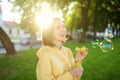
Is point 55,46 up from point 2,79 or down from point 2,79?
up

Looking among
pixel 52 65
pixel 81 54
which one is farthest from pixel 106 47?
pixel 52 65

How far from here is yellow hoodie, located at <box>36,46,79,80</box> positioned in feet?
12.8

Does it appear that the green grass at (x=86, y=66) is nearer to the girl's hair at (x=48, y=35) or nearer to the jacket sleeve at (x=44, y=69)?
the girl's hair at (x=48, y=35)

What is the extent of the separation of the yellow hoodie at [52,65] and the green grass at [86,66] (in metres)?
7.39

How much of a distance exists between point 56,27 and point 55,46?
0.81 ft

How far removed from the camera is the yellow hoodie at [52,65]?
12.8ft

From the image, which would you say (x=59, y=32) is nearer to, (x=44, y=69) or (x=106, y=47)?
(x=44, y=69)

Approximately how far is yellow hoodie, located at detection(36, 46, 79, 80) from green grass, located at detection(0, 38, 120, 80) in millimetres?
7393

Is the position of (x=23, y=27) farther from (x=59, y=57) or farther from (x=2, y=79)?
(x=59, y=57)

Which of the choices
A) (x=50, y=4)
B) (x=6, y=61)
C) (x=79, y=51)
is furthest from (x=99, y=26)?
(x=79, y=51)

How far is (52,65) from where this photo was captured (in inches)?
157

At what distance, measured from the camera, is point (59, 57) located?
161 inches

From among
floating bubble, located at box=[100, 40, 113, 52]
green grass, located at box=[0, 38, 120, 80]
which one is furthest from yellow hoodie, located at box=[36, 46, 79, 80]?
green grass, located at box=[0, 38, 120, 80]

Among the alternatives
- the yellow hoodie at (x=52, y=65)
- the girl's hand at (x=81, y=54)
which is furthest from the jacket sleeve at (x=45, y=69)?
the girl's hand at (x=81, y=54)
